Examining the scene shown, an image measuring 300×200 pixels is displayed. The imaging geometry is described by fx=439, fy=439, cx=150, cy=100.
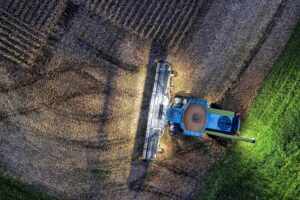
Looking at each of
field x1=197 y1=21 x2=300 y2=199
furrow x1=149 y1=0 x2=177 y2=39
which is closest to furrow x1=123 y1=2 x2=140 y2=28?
furrow x1=149 y1=0 x2=177 y2=39

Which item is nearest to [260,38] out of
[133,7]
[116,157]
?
[133,7]

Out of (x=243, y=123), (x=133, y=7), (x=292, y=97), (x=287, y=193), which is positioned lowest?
(x=287, y=193)

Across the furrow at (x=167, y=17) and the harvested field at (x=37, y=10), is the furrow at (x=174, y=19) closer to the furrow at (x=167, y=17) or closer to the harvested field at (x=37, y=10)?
the furrow at (x=167, y=17)

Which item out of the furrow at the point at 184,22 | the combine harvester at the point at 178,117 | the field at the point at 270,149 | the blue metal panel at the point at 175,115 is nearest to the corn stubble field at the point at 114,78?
the furrow at the point at 184,22

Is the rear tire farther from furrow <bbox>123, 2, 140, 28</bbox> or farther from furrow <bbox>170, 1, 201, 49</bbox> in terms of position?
furrow <bbox>123, 2, 140, 28</bbox>

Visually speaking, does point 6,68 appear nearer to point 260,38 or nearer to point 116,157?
point 116,157

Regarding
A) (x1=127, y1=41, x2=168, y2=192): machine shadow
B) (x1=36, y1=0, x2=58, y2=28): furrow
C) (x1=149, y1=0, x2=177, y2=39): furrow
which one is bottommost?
(x1=127, y1=41, x2=168, y2=192): machine shadow

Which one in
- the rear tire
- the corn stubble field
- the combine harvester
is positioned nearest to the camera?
the combine harvester
